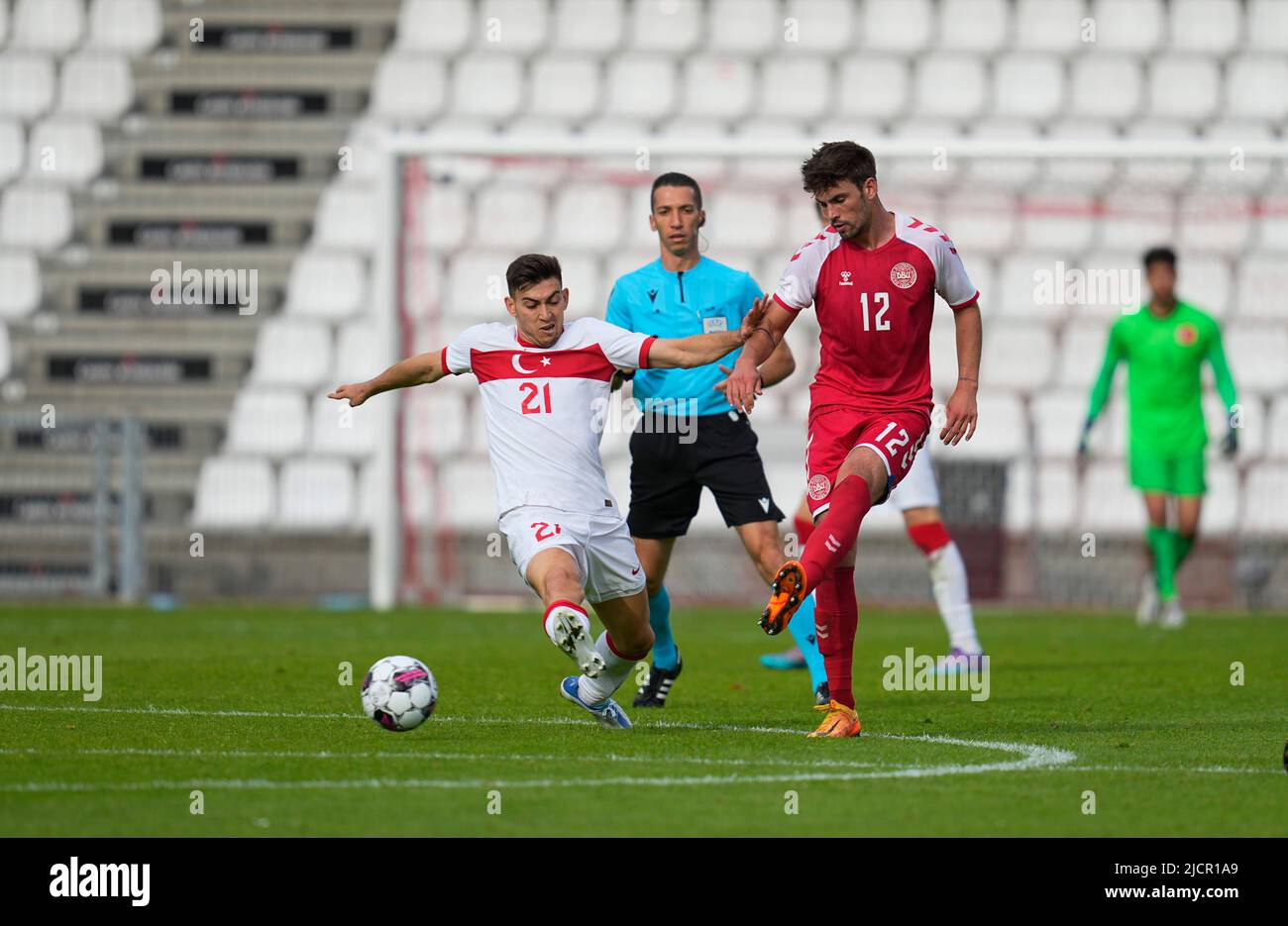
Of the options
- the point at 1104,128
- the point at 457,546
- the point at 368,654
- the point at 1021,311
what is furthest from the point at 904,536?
the point at 368,654

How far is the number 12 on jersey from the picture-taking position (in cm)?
738

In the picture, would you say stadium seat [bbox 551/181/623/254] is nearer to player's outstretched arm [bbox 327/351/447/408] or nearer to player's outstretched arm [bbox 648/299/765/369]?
player's outstretched arm [bbox 327/351/447/408]

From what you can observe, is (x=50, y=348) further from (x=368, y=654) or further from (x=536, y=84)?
(x=368, y=654)

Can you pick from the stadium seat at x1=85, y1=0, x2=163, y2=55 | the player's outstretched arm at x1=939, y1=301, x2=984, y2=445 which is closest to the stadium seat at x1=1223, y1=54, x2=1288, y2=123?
the stadium seat at x1=85, y1=0, x2=163, y2=55

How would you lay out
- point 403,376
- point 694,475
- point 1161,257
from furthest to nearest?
point 1161,257
point 694,475
point 403,376

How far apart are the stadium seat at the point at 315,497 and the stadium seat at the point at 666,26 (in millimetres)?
6293

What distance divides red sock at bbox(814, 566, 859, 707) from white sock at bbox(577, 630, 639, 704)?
731 millimetres

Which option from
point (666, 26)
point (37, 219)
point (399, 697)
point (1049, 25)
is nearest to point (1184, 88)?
point (1049, 25)

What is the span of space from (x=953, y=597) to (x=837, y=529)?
374 centimetres

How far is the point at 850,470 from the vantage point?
7082 millimetres

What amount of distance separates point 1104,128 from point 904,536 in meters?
5.53

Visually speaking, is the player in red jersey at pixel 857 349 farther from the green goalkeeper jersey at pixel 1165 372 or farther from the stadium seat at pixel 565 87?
the stadium seat at pixel 565 87

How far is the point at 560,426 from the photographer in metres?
7.36

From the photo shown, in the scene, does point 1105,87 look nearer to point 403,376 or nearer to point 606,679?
point 403,376
